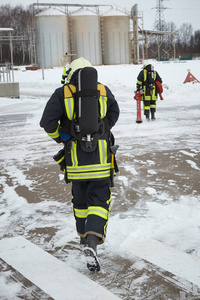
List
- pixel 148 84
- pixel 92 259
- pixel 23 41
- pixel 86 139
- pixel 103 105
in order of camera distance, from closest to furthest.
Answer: pixel 92 259 → pixel 86 139 → pixel 103 105 → pixel 148 84 → pixel 23 41

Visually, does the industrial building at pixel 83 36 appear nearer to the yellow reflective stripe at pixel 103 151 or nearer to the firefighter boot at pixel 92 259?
the yellow reflective stripe at pixel 103 151

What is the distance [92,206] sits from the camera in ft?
11.0

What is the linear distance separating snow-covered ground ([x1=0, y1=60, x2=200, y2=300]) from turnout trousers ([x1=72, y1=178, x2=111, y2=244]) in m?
0.28

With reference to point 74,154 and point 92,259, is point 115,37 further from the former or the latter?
point 92,259

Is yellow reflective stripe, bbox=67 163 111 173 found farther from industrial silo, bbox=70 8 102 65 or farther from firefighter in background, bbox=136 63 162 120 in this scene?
industrial silo, bbox=70 8 102 65

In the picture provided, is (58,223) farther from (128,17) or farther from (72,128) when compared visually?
(128,17)

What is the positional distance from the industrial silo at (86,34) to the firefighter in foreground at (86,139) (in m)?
40.6

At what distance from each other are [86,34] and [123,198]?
4058 cm

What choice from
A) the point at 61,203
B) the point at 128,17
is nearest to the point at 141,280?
the point at 61,203

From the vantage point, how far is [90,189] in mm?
3396

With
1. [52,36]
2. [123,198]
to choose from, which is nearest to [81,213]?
[123,198]

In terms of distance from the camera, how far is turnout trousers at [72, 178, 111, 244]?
3301mm

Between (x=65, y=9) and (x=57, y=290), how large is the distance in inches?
1803

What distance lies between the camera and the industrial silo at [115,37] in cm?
4456
